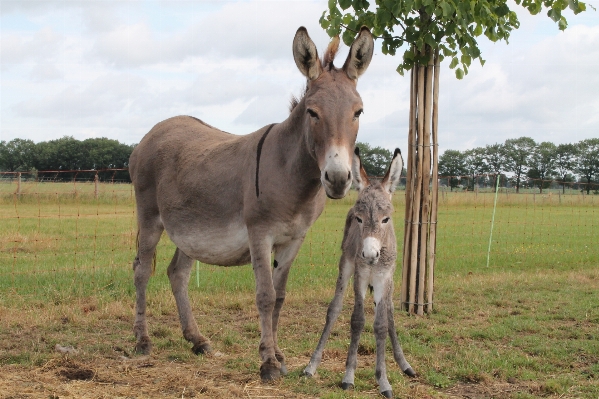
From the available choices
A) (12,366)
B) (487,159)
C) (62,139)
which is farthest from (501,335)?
(487,159)

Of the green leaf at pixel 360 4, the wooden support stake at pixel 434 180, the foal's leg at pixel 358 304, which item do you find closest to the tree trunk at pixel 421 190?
the wooden support stake at pixel 434 180

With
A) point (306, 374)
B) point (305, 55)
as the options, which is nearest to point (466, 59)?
point (305, 55)

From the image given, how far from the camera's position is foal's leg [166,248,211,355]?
6142 millimetres

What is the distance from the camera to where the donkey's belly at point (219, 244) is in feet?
17.3

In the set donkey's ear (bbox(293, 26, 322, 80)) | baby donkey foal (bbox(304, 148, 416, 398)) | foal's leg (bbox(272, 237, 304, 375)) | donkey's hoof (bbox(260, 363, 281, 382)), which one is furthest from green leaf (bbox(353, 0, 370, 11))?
donkey's hoof (bbox(260, 363, 281, 382))

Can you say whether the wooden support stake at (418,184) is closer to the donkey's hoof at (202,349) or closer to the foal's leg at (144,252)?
the donkey's hoof at (202,349)

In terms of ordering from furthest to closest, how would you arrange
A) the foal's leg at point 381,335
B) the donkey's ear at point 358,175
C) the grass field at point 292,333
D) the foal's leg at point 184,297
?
the foal's leg at point 184,297 < the donkey's ear at point 358,175 < the grass field at point 292,333 < the foal's leg at point 381,335

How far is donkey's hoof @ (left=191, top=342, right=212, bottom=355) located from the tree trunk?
321 cm

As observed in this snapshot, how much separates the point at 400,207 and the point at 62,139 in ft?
120

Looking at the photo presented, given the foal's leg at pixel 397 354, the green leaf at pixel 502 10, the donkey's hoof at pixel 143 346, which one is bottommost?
the donkey's hoof at pixel 143 346

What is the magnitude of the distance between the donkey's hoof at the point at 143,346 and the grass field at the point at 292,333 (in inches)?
4.6

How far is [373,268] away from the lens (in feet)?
16.1

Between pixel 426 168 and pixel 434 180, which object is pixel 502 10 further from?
pixel 434 180

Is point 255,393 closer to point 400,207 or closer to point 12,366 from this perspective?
point 12,366
